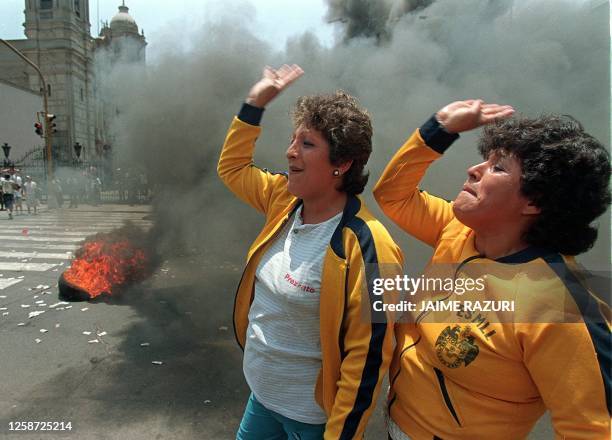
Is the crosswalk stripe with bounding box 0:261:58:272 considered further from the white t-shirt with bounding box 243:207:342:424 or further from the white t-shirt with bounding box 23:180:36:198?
the white t-shirt with bounding box 23:180:36:198

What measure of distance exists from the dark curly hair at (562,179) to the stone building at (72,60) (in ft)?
15.3

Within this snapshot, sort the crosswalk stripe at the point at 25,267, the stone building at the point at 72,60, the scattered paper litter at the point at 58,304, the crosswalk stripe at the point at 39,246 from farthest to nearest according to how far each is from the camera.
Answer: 1. the crosswalk stripe at the point at 39,246
2. the stone building at the point at 72,60
3. the crosswalk stripe at the point at 25,267
4. the scattered paper litter at the point at 58,304

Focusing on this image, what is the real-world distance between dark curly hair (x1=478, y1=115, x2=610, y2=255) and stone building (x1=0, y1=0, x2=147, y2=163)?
15.3ft

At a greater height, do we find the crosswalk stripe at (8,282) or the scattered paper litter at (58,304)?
the scattered paper litter at (58,304)

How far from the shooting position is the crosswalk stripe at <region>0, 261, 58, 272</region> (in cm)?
637

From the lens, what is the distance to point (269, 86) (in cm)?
157

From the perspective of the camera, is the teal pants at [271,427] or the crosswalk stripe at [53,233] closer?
the teal pants at [271,427]

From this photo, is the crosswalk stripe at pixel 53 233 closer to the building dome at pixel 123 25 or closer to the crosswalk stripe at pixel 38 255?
the crosswalk stripe at pixel 38 255

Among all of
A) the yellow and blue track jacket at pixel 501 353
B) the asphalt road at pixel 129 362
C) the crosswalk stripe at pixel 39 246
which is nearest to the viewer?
the yellow and blue track jacket at pixel 501 353

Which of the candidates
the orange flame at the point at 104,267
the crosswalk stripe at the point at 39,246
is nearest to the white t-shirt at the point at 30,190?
the crosswalk stripe at the point at 39,246

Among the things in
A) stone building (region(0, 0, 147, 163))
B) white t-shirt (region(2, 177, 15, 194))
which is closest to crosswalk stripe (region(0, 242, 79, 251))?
stone building (region(0, 0, 147, 163))

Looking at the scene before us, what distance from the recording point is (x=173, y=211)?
22.3ft

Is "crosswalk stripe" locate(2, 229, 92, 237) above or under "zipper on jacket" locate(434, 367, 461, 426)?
under

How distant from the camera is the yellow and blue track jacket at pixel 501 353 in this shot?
85cm
